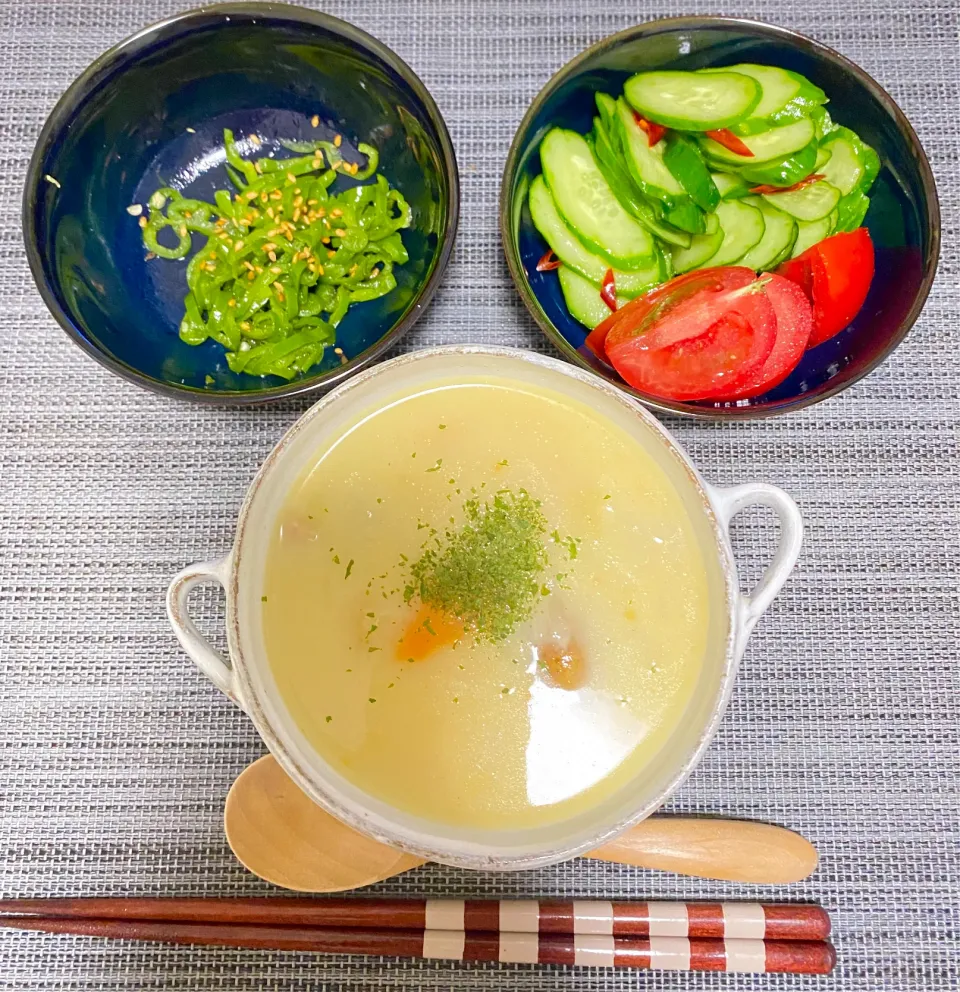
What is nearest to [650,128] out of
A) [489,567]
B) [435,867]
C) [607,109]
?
[607,109]

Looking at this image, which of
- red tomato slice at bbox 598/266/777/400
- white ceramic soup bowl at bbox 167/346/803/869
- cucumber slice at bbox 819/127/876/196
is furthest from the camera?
cucumber slice at bbox 819/127/876/196

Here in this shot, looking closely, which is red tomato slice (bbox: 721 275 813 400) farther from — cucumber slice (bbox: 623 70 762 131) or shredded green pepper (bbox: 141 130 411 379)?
shredded green pepper (bbox: 141 130 411 379)

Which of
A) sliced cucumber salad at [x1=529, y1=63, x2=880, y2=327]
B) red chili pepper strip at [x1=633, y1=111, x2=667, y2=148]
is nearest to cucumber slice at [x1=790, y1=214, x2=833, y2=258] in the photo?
sliced cucumber salad at [x1=529, y1=63, x2=880, y2=327]

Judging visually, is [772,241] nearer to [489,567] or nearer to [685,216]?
[685,216]

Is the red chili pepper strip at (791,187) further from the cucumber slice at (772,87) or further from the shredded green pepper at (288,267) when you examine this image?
the shredded green pepper at (288,267)

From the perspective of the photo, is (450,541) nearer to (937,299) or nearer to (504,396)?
(504,396)

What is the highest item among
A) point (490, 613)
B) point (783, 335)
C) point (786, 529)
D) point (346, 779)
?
point (783, 335)
